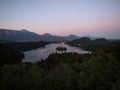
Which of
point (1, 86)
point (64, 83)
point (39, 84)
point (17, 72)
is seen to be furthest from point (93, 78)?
point (1, 86)

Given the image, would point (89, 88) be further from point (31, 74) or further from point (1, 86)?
point (1, 86)

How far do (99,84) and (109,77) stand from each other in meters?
1.03

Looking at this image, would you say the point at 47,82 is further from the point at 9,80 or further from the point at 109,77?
the point at 109,77

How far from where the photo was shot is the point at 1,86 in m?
8.29

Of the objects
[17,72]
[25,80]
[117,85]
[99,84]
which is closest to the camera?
[117,85]

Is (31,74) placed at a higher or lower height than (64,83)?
higher

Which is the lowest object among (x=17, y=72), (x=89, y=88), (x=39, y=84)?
(x=89, y=88)

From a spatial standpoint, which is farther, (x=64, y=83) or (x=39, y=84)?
(x=64, y=83)

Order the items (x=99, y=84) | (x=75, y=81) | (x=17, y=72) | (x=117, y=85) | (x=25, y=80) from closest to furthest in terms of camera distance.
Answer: (x=117, y=85)
(x=25, y=80)
(x=17, y=72)
(x=99, y=84)
(x=75, y=81)

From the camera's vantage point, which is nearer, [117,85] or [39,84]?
[117,85]

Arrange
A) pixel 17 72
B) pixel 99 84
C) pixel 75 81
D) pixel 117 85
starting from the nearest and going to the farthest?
pixel 117 85 → pixel 17 72 → pixel 99 84 → pixel 75 81

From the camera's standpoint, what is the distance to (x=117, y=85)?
27.2ft

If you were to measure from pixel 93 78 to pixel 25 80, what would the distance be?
5603 mm

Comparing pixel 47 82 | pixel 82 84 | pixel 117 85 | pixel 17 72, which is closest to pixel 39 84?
pixel 47 82
